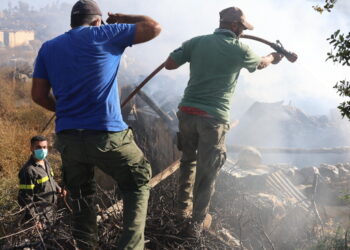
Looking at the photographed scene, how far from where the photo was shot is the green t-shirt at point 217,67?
10.4 feet

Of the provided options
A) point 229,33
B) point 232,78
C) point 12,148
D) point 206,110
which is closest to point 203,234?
point 206,110

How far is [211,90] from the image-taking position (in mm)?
3242

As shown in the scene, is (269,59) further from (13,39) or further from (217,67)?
(13,39)

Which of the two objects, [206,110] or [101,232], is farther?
[206,110]

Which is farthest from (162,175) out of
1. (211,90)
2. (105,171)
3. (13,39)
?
(13,39)

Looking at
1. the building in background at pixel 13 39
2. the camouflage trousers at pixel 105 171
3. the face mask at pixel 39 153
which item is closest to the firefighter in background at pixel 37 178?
the face mask at pixel 39 153

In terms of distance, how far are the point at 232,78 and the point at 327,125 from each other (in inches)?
539

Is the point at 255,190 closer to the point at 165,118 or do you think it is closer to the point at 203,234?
the point at 165,118

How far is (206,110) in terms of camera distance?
3227mm

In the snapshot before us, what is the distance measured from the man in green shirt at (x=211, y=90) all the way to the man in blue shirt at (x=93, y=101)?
95 centimetres

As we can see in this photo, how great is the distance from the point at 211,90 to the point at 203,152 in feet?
1.88

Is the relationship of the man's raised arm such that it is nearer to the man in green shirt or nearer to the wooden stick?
the man in green shirt

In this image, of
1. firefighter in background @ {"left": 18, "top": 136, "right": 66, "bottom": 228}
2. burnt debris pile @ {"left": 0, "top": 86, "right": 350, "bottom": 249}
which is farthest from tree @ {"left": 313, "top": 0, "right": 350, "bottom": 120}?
firefighter in background @ {"left": 18, "top": 136, "right": 66, "bottom": 228}

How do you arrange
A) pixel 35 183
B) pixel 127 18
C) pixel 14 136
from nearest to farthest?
pixel 127 18 < pixel 35 183 < pixel 14 136
